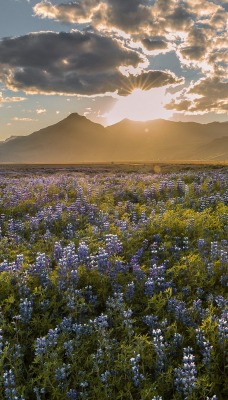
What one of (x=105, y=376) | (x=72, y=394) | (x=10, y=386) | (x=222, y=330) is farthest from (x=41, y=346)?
(x=222, y=330)

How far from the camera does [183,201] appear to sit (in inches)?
535

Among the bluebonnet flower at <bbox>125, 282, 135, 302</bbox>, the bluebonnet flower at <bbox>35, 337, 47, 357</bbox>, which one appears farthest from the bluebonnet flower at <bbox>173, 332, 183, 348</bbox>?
the bluebonnet flower at <bbox>35, 337, 47, 357</bbox>

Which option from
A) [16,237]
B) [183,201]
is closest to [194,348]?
[16,237]

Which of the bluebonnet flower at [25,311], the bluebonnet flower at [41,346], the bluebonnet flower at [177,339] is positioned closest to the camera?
the bluebonnet flower at [41,346]

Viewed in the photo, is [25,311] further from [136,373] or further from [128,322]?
[136,373]

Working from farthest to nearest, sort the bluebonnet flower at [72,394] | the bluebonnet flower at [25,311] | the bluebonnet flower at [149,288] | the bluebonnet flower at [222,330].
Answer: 1. the bluebonnet flower at [149,288]
2. the bluebonnet flower at [25,311]
3. the bluebonnet flower at [222,330]
4. the bluebonnet flower at [72,394]

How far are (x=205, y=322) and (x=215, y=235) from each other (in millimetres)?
4205

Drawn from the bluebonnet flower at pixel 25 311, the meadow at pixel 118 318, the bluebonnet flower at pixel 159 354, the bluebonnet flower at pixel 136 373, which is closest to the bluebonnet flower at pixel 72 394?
the meadow at pixel 118 318

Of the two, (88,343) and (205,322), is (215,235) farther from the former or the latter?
(88,343)

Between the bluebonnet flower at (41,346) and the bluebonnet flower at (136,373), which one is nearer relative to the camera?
the bluebonnet flower at (136,373)

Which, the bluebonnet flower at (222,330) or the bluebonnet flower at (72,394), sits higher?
the bluebonnet flower at (222,330)

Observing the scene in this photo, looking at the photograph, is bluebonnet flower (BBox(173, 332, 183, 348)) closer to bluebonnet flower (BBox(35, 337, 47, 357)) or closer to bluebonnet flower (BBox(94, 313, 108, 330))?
bluebonnet flower (BBox(94, 313, 108, 330))

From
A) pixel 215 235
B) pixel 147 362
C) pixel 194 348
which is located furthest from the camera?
pixel 215 235

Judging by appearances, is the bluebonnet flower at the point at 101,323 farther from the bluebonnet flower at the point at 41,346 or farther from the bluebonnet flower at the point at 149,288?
the bluebonnet flower at the point at 149,288
